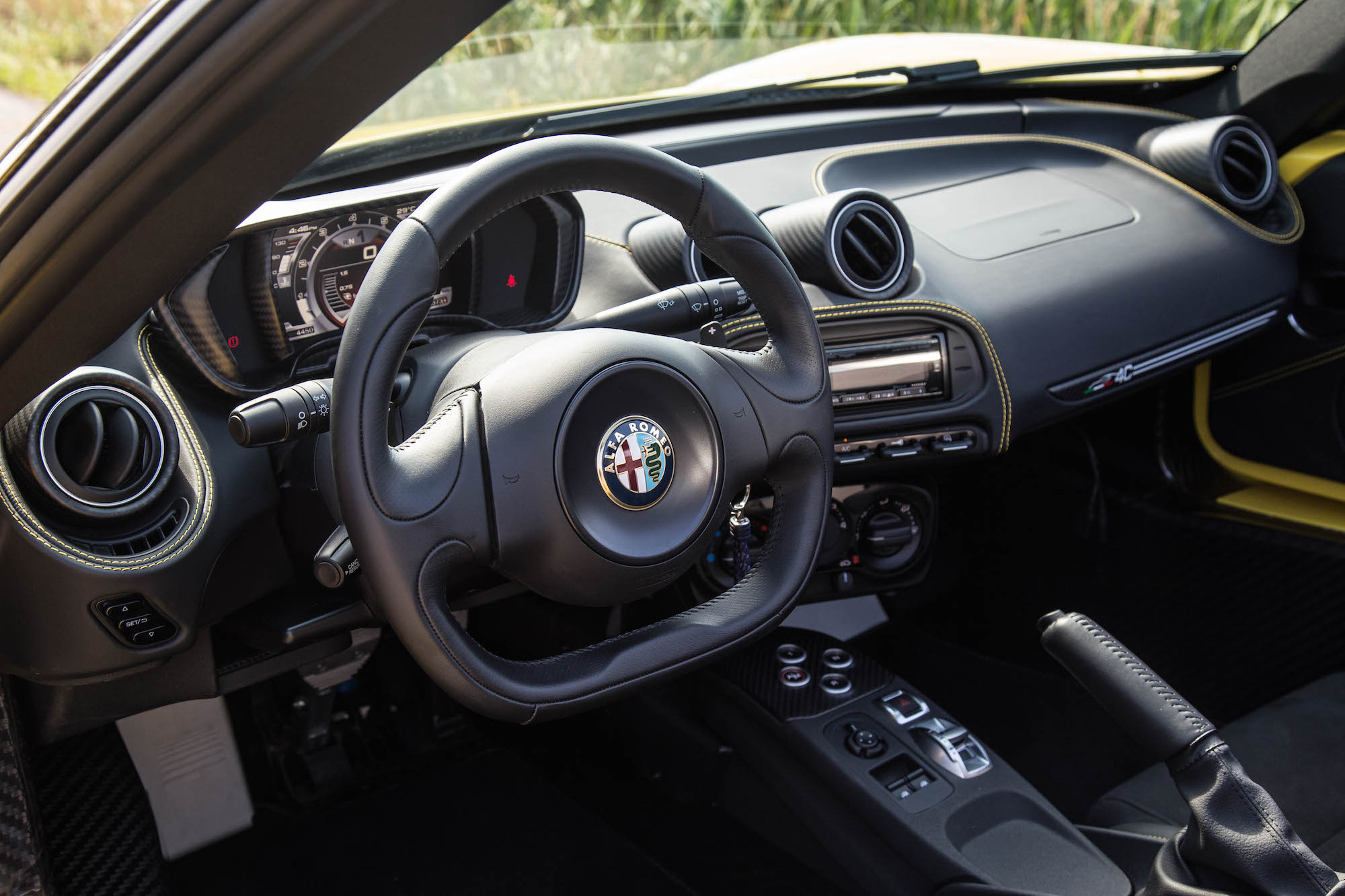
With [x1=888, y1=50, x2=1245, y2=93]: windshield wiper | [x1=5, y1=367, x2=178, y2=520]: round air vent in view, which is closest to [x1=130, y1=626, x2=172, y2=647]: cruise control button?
[x1=5, y1=367, x2=178, y2=520]: round air vent

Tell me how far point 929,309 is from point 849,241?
0.18 meters

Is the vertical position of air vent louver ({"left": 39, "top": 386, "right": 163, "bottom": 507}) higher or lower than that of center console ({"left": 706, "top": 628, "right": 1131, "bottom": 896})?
higher

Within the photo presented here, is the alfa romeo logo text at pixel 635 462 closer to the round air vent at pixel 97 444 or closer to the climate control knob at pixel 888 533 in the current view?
the round air vent at pixel 97 444

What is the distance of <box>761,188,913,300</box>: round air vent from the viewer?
1.91 meters

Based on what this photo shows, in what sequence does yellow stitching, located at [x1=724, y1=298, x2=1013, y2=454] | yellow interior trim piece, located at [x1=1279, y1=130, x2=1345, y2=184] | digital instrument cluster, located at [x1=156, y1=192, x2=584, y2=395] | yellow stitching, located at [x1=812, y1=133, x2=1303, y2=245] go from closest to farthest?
digital instrument cluster, located at [x1=156, y1=192, x2=584, y2=395] → yellow stitching, located at [x1=724, y1=298, x2=1013, y2=454] → yellow stitching, located at [x1=812, y1=133, x2=1303, y2=245] → yellow interior trim piece, located at [x1=1279, y1=130, x2=1345, y2=184]

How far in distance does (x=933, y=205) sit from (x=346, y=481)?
5.02 ft

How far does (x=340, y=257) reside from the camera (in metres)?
1.60

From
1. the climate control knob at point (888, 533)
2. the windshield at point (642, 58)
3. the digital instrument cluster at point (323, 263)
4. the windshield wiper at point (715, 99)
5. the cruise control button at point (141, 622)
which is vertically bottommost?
the climate control knob at point (888, 533)

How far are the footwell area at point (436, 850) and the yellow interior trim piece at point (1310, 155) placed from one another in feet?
6.57

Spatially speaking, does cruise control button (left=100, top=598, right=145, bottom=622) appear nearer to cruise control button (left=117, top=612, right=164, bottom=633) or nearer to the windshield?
cruise control button (left=117, top=612, right=164, bottom=633)

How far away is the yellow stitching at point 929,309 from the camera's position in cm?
185

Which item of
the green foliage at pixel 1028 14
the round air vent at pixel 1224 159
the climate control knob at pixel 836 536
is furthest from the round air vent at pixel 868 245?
the green foliage at pixel 1028 14

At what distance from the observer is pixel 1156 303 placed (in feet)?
7.17

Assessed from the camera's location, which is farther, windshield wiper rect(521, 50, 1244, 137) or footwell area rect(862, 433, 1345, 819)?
footwell area rect(862, 433, 1345, 819)
